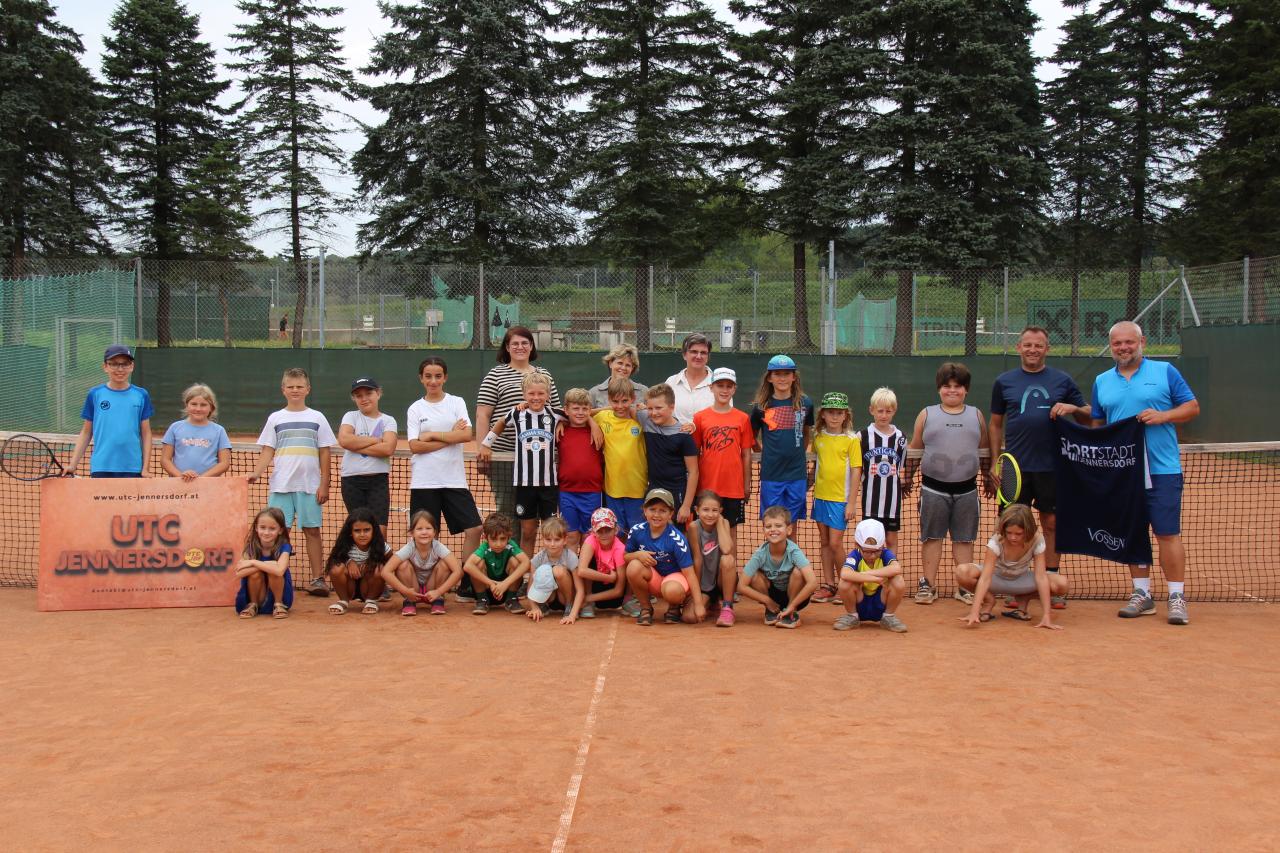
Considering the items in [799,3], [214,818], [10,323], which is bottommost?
[214,818]

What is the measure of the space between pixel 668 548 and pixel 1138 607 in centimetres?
308

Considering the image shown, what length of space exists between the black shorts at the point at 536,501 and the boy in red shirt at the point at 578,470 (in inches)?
3.6

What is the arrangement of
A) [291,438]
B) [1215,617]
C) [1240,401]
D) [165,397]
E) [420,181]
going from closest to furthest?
[1215,617] < [291,438] < [1240,401] < [165,397] < [420,181]

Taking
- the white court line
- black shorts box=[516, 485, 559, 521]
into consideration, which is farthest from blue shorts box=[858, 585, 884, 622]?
black shorts box=[516, 485, 559, 521]

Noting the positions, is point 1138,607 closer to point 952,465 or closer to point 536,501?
point 952,465

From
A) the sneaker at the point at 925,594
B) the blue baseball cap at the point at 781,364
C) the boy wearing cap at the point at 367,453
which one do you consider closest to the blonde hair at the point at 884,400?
the blue baseball cap at the point at 781,364

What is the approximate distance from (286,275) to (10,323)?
4324mm

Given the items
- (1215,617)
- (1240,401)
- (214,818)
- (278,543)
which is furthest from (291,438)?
(1240,401)

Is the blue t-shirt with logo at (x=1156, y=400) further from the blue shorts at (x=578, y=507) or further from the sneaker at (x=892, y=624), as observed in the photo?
the blue shorts at (x=578, y=507)

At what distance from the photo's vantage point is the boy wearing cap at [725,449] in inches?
272

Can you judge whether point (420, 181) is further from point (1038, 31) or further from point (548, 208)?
point (1038, 31)

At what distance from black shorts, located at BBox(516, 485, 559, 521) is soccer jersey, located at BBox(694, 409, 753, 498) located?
3.29 feet

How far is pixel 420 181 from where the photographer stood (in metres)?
29.5

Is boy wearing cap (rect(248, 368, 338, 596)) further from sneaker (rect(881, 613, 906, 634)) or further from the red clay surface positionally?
sneaker (rect(881, 613, 906, 634))
